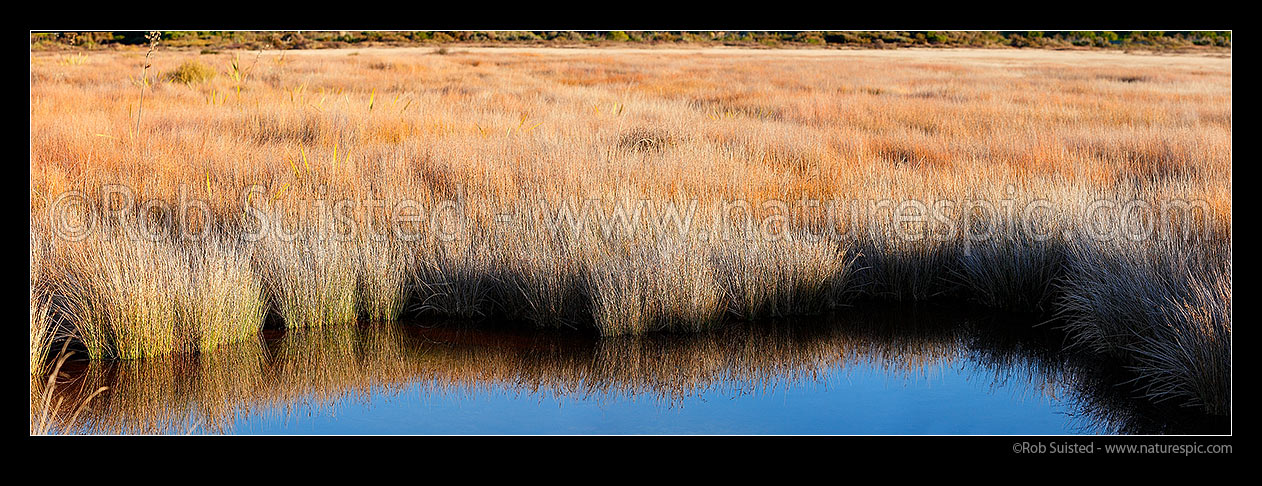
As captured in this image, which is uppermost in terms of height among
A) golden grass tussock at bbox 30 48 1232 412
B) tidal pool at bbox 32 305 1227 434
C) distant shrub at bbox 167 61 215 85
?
distant shrub at bbox 167 61 215 85

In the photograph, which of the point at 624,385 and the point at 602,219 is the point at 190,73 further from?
the point at 624,385

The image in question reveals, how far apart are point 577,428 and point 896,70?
22381 millimetres

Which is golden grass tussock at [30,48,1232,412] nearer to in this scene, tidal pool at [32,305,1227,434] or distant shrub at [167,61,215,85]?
tidal pool at [32,305,1227,434]

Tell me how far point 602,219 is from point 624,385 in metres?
1.69

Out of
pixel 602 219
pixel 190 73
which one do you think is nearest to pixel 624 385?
pixel 602 219

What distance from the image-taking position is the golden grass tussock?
5.44 metres

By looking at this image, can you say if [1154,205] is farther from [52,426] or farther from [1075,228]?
[52,426]

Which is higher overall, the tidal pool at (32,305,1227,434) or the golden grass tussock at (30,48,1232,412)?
the golden grass tussock at (30,48,1232,412)

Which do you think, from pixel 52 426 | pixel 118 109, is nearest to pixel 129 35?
pixel 118 109

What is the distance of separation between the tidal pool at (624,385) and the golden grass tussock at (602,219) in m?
0.25

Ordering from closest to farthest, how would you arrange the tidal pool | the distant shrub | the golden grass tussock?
the tidal pool, the golden grass tussock, the distant shrub

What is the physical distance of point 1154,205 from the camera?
24.3 feet

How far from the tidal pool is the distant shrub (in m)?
14.3

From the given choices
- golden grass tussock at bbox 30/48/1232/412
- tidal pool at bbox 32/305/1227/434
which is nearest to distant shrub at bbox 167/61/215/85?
golden grass tussock at bbox 30/48/1232/412
